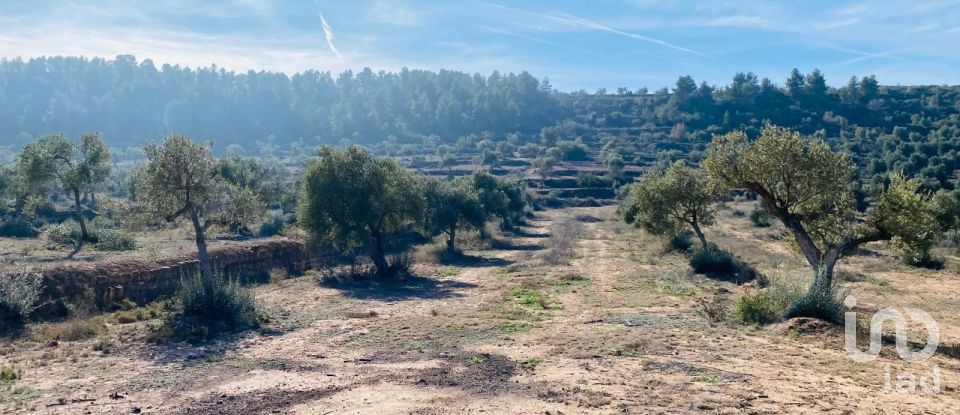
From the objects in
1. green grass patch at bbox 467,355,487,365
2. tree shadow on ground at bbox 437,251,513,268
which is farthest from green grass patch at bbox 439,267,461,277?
green grass patch at bbox 467,355,487,365

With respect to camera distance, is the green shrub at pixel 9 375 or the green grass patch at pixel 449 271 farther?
the green grass patch at pixel 449 271

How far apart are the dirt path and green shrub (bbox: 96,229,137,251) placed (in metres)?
12.8

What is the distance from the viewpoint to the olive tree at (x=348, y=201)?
30.5 meters

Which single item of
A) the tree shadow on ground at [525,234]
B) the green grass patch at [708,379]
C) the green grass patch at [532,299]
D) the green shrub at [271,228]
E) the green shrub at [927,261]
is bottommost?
the tree shadow on ground at [525,234]

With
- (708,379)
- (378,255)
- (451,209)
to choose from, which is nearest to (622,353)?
(708,379)

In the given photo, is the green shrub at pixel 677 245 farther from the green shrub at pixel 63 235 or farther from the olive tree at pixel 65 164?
the olive tree at pixel 65 164

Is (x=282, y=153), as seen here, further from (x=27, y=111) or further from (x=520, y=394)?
(x=520, y=394)

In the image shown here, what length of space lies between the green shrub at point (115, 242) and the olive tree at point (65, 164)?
611 cm

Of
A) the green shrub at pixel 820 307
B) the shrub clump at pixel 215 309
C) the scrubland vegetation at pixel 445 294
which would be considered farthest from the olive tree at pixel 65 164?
the green shrub at pixel 820 307

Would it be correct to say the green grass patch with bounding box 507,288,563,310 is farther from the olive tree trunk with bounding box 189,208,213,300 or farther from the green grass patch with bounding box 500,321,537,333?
the olive tree trunk with bounding box 189,208,213,300

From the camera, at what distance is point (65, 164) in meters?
36.4

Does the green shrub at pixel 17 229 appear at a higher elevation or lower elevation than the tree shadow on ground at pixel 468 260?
higher

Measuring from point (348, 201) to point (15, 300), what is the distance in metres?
15.1

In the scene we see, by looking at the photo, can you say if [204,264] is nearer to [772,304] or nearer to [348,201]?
[348,201]
